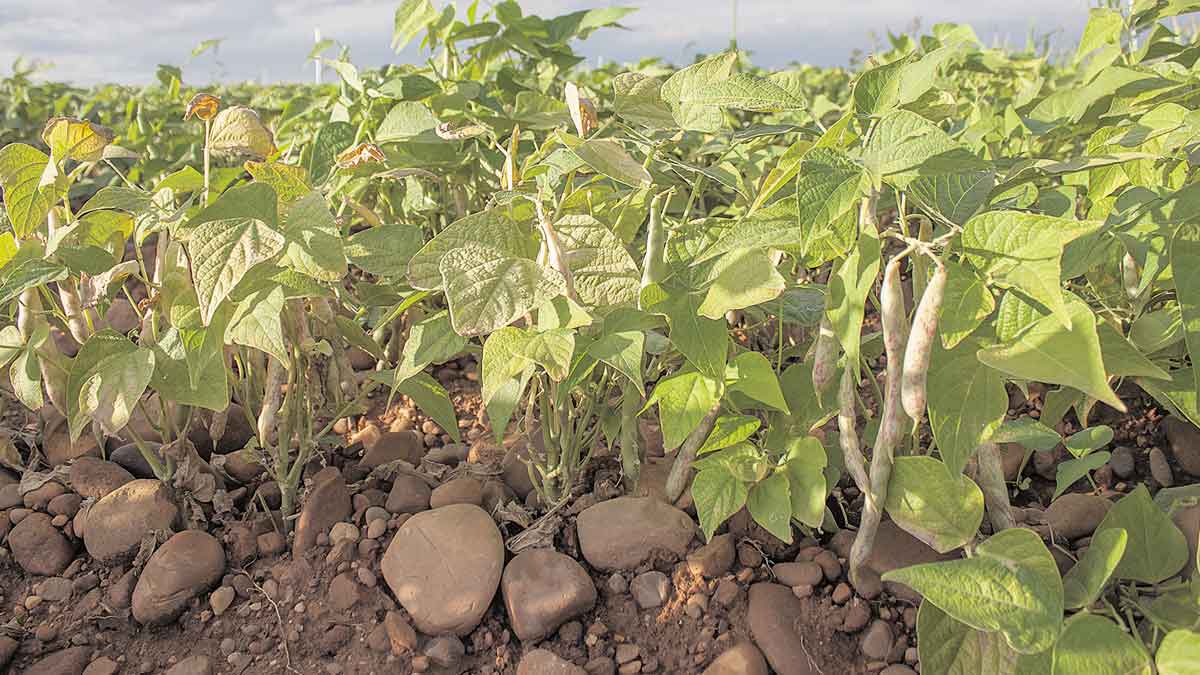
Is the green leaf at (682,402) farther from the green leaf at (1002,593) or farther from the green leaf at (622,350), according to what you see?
the green leaf at (1002,593)

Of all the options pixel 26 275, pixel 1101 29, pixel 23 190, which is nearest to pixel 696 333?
pixel 26 275

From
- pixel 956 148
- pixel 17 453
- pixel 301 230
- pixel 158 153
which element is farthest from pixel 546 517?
pixel 158 153

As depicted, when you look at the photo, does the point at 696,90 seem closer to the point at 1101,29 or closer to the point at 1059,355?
the point at 1059,355

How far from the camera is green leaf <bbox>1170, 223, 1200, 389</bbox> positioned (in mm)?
987

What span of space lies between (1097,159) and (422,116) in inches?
35.8

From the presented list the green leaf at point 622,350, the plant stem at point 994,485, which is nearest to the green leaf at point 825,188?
the green leaf at point 622,350

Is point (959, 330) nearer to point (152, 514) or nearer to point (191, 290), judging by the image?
point (191, 290)

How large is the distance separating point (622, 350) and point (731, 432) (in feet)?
0.80

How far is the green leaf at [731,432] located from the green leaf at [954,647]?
0.28m

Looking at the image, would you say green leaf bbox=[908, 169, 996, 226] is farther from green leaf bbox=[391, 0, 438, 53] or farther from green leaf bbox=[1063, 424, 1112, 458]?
green leaf bbox=[391, 0, 438, 53]

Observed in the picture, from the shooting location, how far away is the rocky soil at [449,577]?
3.86 ft

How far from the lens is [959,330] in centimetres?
90

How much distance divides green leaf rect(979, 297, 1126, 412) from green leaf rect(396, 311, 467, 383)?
576 mm

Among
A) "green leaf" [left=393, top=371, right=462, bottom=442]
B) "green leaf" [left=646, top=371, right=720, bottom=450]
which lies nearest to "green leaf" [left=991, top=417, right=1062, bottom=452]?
"green leaf" [left=646, top=371, right=720, bottom=450]
